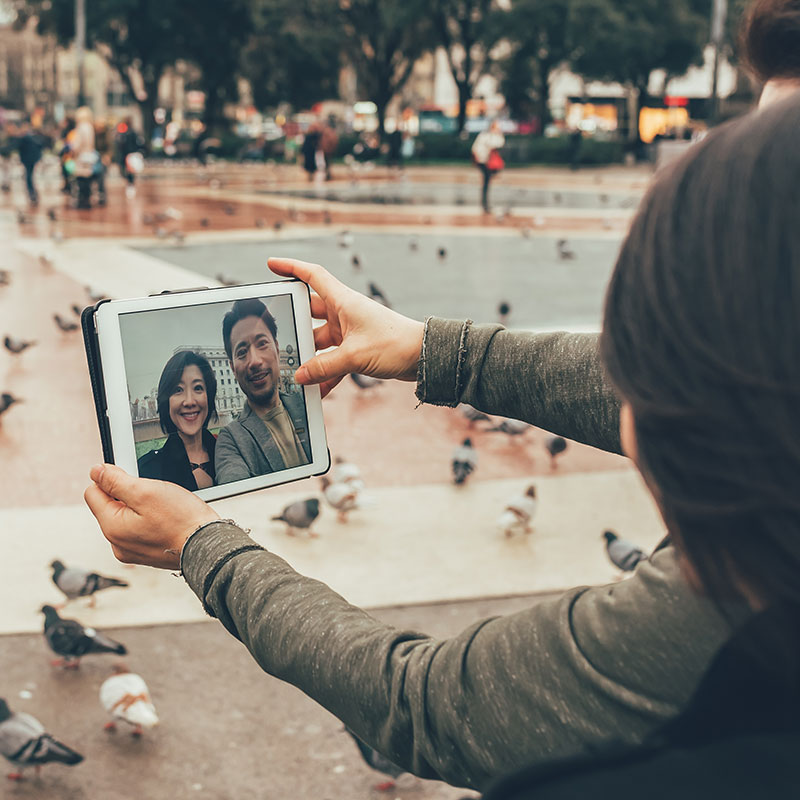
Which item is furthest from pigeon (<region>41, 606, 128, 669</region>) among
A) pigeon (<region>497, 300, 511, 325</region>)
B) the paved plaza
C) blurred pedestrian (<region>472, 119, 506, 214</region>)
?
blurred pedestrian (<region>472, 119, 506, 214</region>)

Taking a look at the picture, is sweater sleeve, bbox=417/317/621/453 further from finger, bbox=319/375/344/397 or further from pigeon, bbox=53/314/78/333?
pigeon, bbox=53/314/78/333

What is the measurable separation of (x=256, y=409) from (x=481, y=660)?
0.78 m

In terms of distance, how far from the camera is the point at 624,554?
430 cm

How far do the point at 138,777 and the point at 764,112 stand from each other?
8.97ft

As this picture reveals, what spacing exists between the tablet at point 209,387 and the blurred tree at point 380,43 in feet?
147

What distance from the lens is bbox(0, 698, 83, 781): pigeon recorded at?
306cm

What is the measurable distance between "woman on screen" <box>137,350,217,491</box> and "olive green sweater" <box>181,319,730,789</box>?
0.72 feet

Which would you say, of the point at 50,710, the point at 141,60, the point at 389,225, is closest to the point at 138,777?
the point at 50,710

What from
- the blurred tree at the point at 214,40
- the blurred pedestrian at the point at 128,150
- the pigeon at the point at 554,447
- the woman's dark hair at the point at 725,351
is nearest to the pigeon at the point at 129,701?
the woman's dark hair at the point at 725,351

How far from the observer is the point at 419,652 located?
1.34m

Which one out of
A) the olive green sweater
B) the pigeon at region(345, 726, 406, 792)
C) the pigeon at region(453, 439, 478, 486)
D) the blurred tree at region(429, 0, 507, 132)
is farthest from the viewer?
the blurred tree at region(429, 0, 507, 132)

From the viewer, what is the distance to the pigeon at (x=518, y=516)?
488cm

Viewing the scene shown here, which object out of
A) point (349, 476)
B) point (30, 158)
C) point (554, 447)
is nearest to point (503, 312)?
point (554, 447)

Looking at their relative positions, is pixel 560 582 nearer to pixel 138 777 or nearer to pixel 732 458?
pixel 138 777
